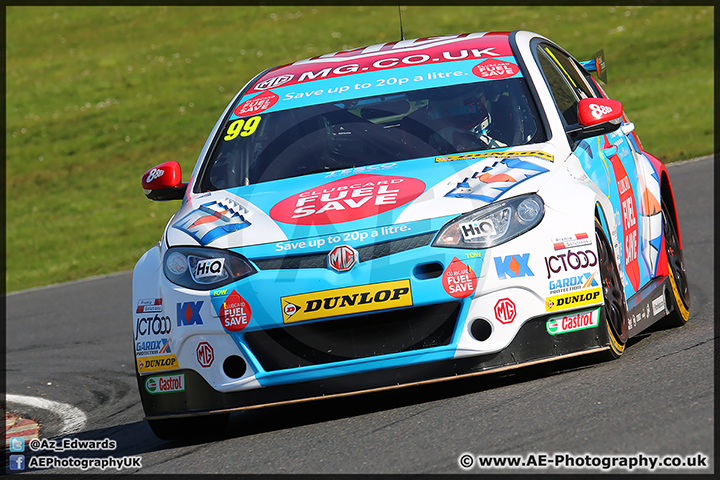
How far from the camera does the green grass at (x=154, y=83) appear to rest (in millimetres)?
17891

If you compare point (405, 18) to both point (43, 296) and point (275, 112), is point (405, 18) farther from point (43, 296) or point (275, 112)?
point (275, 112)

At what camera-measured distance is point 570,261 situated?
14.9ft

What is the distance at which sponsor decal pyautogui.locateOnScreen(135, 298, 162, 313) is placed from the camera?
481 cm

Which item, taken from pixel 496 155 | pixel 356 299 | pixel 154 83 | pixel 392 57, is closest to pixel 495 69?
pixel 392 57

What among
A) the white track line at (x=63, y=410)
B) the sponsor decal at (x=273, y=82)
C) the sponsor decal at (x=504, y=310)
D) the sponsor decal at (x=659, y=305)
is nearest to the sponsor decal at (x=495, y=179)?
the sponsor decal at (x=504, y=310)

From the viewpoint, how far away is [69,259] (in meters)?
15.8

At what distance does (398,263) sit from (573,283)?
30.9 inches

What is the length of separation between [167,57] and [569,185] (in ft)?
108

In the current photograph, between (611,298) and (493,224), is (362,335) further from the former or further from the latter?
(611,298)

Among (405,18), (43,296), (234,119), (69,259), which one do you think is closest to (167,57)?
(405,18)

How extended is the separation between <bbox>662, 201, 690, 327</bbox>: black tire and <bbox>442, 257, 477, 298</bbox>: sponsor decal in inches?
78.5

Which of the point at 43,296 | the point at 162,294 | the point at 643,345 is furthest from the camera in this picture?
the point at 43,296

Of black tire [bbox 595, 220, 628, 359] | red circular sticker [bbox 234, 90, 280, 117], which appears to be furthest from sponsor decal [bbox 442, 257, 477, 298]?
red circular sticker [bbox 234, 90, 280, 117]

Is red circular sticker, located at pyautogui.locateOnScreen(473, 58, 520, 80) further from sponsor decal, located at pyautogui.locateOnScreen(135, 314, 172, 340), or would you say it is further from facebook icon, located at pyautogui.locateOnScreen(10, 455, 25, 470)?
facebook icon, located at pyautogui.locateOnScreen(10, 455, 25, 470)
